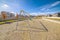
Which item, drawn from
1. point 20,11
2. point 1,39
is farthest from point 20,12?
point 1,39

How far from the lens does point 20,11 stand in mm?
8602

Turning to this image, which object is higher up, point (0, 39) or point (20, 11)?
point (20, 11)

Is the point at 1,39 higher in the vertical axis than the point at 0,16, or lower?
lower

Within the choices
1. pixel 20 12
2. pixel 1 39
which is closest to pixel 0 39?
A: pixel 1 39

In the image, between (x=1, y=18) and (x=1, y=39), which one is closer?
(x=1, y=39)

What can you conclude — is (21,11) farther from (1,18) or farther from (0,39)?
(1,18)

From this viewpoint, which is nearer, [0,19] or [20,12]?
[20,12]

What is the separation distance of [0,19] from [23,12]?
15780 mm

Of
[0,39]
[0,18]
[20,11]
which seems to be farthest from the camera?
[0,18]

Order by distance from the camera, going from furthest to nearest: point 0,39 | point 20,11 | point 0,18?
point 0,18 < point 20,11 < point 0,39

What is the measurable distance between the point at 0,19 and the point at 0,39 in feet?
61.3

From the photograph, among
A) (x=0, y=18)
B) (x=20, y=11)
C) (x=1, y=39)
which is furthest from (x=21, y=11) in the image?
(x=0, y=18)

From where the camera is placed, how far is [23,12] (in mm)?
8852

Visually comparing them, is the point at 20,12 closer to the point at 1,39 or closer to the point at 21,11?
the point at 21,11
